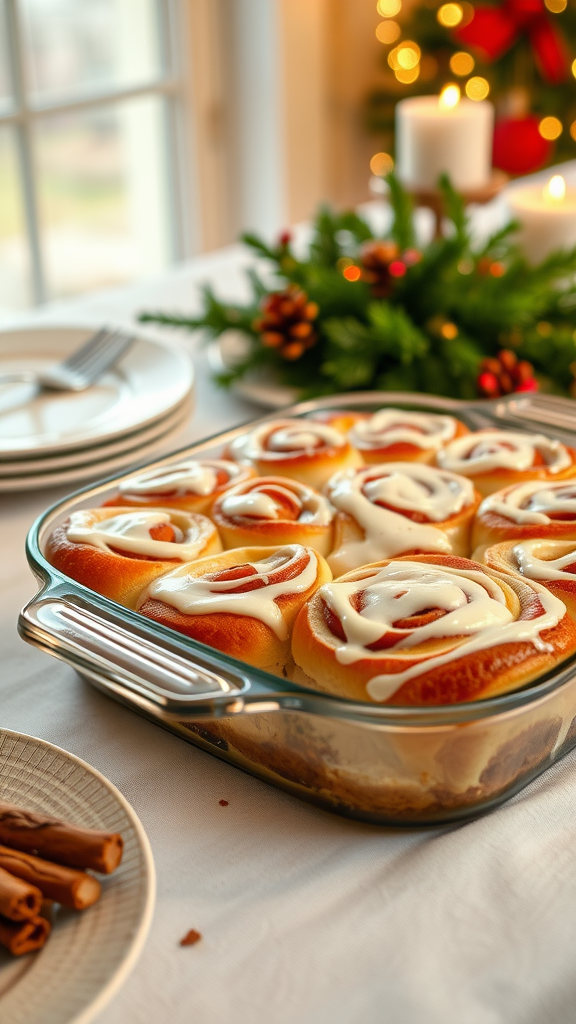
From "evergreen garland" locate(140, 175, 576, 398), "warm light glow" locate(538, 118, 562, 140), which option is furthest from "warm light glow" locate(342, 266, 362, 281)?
"warm light glow" locate(538, 118, 562, 140)

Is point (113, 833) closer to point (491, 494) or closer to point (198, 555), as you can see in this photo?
point (198, 555)

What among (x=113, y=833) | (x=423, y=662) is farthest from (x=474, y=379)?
(x=113, y=833)

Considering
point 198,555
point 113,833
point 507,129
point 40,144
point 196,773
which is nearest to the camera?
point 113,833

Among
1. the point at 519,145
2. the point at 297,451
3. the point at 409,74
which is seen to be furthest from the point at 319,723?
the point at 409,74

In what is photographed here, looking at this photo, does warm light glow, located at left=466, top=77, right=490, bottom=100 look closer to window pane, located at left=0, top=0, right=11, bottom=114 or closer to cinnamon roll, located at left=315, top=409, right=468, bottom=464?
window pane, located at left=0, top=0, right=11, bottom=114

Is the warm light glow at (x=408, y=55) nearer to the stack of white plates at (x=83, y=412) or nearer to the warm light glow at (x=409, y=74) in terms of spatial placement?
the warm light glow at (x=409, y=74)

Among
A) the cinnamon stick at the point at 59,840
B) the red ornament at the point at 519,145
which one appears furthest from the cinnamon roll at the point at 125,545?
the red ornament at the point at 519,145

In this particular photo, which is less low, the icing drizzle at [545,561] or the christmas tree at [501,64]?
Answer: the christmas tree at [501,64]

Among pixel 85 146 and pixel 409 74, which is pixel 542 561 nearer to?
pixel 85 146
